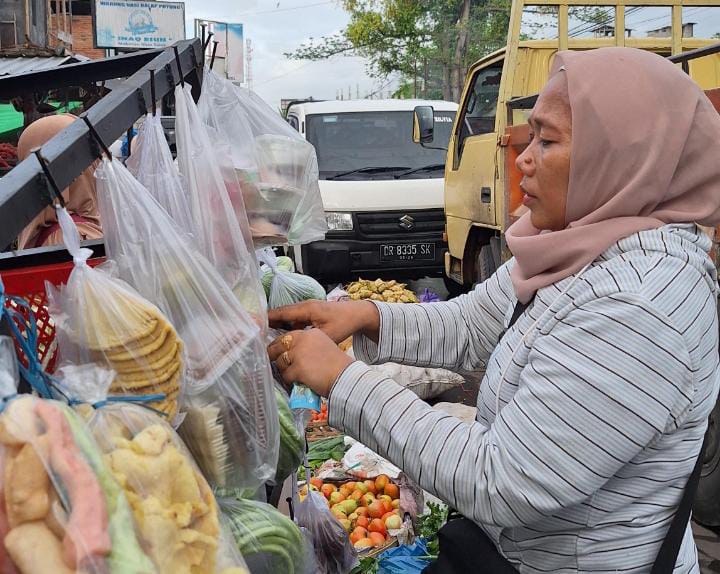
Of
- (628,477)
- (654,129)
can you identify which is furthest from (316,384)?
(654,129)

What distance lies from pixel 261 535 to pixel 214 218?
23.1 inches

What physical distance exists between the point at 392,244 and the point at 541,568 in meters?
6.65

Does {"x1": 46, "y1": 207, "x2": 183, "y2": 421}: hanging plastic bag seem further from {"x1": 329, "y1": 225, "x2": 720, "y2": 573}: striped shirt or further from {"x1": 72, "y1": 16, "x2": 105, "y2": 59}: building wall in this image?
{"x1": 72, "y1": 16, "x2": 105, "y2": 59}: building wall

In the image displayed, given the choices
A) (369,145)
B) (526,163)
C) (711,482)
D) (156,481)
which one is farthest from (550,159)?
(369,145)

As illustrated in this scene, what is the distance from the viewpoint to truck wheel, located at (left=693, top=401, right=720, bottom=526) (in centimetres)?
357

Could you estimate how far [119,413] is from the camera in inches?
36.9

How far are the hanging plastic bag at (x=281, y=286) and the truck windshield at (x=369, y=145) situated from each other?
6.26 meters

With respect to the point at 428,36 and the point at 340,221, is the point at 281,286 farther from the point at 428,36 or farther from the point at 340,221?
the point at 428,36

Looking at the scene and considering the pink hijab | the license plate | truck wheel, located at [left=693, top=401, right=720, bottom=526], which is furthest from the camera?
the license plate

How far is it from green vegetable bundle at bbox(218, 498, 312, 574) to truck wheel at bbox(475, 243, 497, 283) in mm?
4932

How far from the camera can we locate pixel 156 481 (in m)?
0.89

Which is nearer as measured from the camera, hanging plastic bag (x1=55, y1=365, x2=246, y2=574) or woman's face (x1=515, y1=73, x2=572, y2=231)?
hanging plastic bag (x1=55, y1=365, x2=246, y2=574)

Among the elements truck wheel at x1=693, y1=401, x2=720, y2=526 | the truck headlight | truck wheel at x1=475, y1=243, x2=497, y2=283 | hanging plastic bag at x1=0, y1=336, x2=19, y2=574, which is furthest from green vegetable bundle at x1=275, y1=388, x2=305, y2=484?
the truck headlight

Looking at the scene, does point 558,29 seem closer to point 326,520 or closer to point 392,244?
point 392,244
